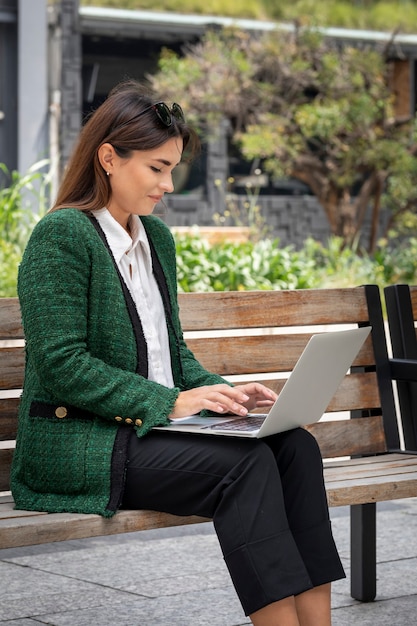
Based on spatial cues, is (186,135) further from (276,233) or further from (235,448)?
(276,233)

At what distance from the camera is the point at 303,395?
2746mm

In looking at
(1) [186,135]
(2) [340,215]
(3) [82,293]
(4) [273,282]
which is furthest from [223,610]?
(2) [340,215]

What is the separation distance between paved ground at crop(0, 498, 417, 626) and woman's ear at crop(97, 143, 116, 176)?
1295 millimetres

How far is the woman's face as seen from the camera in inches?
118

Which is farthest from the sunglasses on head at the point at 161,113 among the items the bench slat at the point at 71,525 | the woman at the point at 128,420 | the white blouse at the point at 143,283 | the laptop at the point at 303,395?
the bench slat at the point at 71,525

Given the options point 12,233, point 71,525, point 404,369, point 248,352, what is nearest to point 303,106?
point 12,233

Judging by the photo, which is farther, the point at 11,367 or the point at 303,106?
the point at 303,106

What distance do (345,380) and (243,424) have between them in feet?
3.35

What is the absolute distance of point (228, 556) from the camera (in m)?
2.63

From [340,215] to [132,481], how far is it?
41.5 feet

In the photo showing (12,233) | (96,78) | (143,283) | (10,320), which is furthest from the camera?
(96,78)

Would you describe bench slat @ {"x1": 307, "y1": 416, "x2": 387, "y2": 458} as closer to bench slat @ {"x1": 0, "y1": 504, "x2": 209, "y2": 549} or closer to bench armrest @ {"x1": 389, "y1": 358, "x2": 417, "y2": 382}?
bench armrest @ {"x1": 389, "y1": 358, "x2": 417, "y2": 382}

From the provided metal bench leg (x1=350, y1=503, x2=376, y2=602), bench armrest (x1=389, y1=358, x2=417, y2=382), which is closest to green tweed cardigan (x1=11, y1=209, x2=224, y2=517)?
metal bench leg (x1=350, y1=503, x2=376, y2=602)

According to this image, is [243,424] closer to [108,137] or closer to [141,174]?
[141,174]
